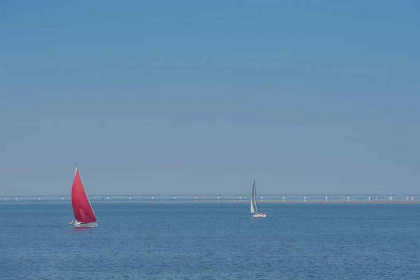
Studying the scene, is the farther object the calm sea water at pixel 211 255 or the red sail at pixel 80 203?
the red sail at pixel 80 203

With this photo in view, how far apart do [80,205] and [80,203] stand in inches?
32.2

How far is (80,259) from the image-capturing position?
2965 inches

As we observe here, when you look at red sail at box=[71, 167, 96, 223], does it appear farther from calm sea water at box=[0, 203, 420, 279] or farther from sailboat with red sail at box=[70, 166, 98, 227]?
calm sea water at box=[0, 203, 420, 279]

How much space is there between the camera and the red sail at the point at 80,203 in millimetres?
110688

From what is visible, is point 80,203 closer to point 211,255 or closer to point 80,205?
point 80,205

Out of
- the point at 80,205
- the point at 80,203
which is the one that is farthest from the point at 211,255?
the point at 80,205

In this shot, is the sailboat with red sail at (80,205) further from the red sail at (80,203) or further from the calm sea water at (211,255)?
the calm sea water at (211,255)

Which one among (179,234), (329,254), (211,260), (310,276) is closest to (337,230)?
(179,234)

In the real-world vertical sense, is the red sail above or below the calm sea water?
above

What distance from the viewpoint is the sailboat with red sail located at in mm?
110688

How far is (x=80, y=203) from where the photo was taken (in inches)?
4461

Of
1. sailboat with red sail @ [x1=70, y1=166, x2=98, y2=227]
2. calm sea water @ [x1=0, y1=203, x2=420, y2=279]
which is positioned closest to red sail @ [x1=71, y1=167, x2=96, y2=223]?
sailboat with red sail @ [x1=70, y1=166, x2=98, y2=227]

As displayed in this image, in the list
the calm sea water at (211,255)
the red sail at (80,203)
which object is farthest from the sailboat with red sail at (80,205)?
the calm sea water at (211,255)

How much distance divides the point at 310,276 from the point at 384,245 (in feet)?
93.5
